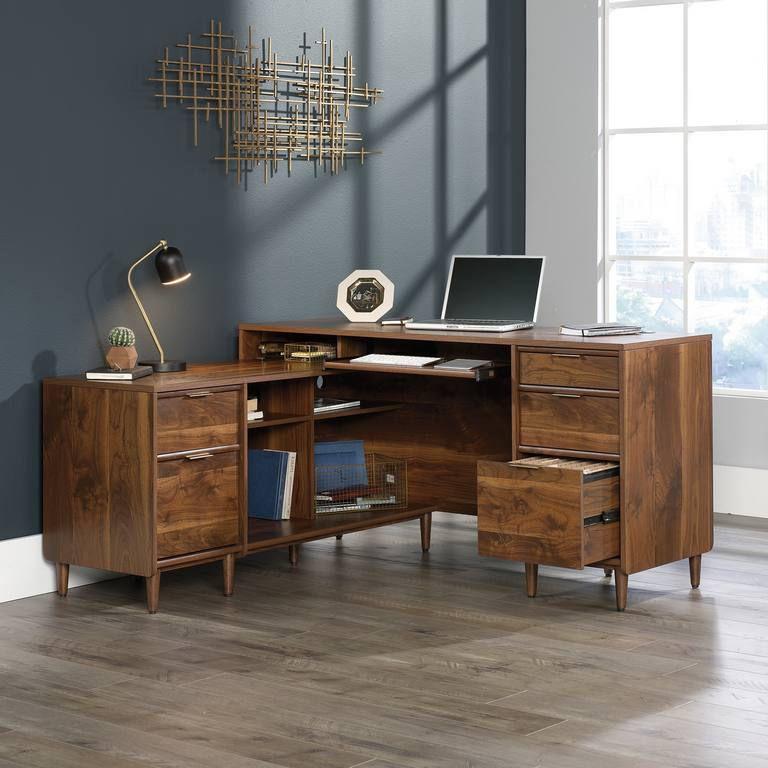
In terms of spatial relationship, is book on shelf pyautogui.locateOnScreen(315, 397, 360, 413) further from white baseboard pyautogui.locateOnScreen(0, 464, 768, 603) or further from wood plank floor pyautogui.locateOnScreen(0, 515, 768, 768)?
white baseboard pyautogui.locateOnScreen(0, 464, 768, 603)

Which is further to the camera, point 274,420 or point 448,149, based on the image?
point 448,149

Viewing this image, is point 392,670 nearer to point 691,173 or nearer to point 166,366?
point 166,366

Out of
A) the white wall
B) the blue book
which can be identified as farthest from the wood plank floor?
the white wall

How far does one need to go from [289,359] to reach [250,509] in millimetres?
533

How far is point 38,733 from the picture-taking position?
292 cm

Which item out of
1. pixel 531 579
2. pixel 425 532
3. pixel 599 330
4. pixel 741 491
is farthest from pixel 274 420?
pixel 741 491

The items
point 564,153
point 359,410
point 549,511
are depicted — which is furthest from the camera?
point 564,153

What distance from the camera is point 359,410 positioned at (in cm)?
478

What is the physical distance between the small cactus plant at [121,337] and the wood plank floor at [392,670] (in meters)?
0.78

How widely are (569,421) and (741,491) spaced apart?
1742mm

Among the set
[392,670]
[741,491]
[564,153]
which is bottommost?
[392,670]

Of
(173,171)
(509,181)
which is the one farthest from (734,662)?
(509,181)

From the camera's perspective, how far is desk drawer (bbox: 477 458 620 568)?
384 centimetres

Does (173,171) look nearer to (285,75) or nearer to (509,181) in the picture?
(285,75)
